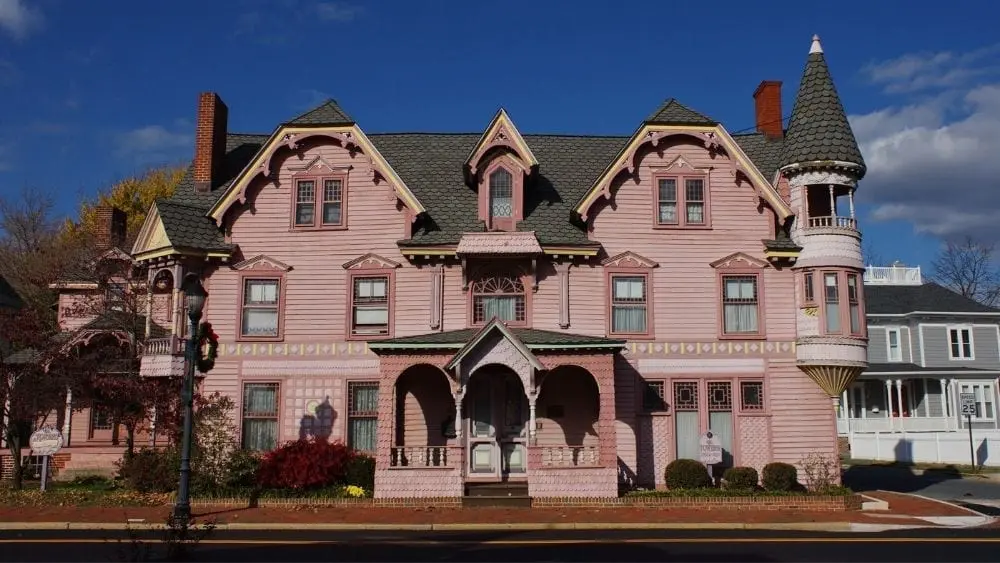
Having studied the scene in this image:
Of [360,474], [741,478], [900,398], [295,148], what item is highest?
[295,148]

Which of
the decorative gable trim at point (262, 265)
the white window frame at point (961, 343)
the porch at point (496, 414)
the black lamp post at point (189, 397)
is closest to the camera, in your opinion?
the black lamp post at point (189, 397)

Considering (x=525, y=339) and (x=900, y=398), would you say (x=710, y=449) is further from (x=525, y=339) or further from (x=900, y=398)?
(x=900, y=398)

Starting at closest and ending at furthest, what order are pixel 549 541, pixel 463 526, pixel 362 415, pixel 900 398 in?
pixel 549 541 → pixel 463 526 → pixel 362 415 → pixel 900 398

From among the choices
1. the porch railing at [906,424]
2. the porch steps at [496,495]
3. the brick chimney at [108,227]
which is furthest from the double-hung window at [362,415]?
the porch railing at [906,424]

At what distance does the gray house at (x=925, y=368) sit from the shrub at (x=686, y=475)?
85.2 ft

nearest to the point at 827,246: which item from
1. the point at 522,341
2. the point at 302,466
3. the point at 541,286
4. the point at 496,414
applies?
the point at 541,286

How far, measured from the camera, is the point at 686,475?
2220 cm

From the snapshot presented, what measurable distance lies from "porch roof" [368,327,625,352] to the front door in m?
1.74

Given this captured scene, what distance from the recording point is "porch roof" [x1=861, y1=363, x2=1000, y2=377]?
45312 mm

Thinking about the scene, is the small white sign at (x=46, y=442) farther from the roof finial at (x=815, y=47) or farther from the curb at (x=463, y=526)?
the roof finial at (x=815, y=47)

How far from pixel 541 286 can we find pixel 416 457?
620 cm

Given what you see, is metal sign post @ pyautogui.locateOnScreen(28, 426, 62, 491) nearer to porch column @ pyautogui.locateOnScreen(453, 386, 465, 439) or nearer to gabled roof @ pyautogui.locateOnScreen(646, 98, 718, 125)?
porch column @ pyautogui.locateOnScreen(453, 386, 465, 439)

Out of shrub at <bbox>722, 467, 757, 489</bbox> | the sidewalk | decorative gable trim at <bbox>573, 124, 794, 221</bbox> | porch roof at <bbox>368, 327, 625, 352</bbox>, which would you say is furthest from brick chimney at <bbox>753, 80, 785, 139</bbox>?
the sidewalk

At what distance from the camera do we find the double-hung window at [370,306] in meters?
24.2
